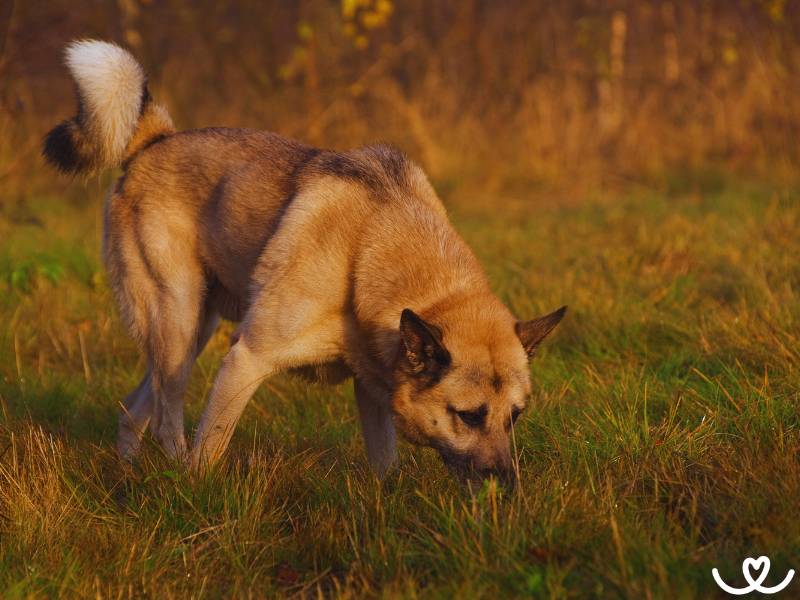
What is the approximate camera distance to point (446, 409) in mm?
3760

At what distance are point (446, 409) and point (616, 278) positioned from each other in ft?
10.2

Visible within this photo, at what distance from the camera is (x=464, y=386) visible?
12.2ft

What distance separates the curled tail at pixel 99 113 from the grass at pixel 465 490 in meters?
1.21

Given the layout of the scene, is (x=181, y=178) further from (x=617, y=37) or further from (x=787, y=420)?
(x=617, y=37)

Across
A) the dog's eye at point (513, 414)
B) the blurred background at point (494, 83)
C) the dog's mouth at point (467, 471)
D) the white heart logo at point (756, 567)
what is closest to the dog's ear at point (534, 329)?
the dog's eye at point (513, 414)

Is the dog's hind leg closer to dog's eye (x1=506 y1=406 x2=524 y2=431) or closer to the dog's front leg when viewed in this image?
the dog's front leg

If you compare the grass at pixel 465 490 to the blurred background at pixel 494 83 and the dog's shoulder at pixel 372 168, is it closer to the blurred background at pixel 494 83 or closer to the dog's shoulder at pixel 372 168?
the dog's shoulder at pixel 372 168

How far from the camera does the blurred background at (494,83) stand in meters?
10.9

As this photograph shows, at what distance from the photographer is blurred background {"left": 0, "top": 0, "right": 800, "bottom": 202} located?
10.9 meters

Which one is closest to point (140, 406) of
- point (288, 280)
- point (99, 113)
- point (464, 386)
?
point (288, 280)

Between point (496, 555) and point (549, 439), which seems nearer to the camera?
point (496, 555)

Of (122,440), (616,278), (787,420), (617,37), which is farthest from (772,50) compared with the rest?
(122,440)

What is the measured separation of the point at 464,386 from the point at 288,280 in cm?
93

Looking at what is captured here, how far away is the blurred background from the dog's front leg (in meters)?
5.90
